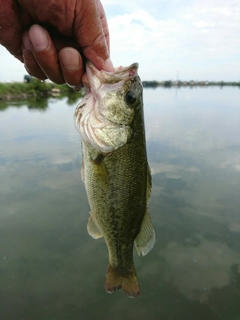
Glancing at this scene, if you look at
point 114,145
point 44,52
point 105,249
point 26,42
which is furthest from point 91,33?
point 105,249

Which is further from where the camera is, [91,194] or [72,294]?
[72,294]

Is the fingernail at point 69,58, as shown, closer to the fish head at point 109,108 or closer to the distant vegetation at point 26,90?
the fish head at point 109,108

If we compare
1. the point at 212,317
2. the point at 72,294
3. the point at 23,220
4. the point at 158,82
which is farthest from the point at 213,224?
the point at 158,82

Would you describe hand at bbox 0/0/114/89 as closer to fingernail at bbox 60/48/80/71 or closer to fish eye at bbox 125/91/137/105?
fingernail at bbox 60/48/80/71

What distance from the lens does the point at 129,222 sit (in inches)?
90.4

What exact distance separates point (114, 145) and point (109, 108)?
0.30m

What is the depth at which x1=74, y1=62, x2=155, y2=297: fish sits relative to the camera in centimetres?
200

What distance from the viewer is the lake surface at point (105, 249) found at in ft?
13.0

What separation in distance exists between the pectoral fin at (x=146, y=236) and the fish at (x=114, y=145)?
6.1 inches

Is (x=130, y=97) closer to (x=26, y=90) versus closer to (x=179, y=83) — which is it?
A: (x=26, y=90)

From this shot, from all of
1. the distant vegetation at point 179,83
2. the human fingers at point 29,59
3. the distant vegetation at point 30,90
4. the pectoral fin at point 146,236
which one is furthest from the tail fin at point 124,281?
the distant vegetation at point 179,83

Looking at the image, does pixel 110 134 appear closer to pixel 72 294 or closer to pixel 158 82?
pixel 72 294

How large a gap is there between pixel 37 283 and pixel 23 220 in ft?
6.14

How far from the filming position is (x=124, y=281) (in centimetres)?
250
